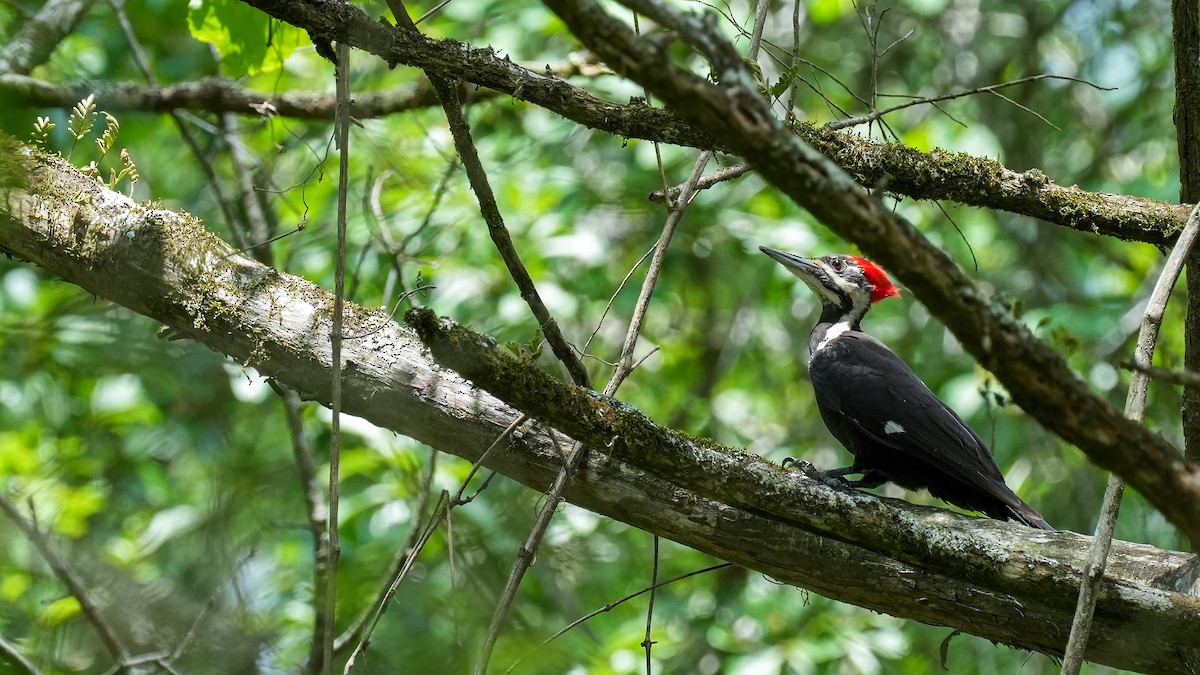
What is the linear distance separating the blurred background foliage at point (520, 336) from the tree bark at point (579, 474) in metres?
0.21

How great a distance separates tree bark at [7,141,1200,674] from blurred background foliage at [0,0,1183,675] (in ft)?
0.69

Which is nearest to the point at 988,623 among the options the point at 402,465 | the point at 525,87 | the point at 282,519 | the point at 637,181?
the point at 525,87

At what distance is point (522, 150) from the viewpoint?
5.33 m

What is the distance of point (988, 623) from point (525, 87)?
6.26 ft

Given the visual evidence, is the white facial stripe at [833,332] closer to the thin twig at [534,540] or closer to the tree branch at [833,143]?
the tree branch at [833,143]

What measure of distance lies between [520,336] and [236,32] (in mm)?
1988

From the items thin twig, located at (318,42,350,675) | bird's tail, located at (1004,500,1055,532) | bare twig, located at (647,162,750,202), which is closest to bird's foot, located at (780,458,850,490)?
bird's tail, located at (1004,500,1055,532)

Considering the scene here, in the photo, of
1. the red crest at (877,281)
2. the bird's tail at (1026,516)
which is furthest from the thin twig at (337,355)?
the red crest at (877,281)

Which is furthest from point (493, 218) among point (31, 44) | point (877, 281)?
point (877, 281)

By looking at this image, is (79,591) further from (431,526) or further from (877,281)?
(877,281)

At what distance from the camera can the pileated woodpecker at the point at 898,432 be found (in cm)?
358

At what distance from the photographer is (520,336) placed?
4.77m

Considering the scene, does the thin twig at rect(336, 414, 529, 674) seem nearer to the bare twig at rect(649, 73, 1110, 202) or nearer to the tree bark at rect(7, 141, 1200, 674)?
the tree bark at rect(7, 141, 1200, 674)

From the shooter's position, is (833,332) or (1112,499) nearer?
(1112,499)
